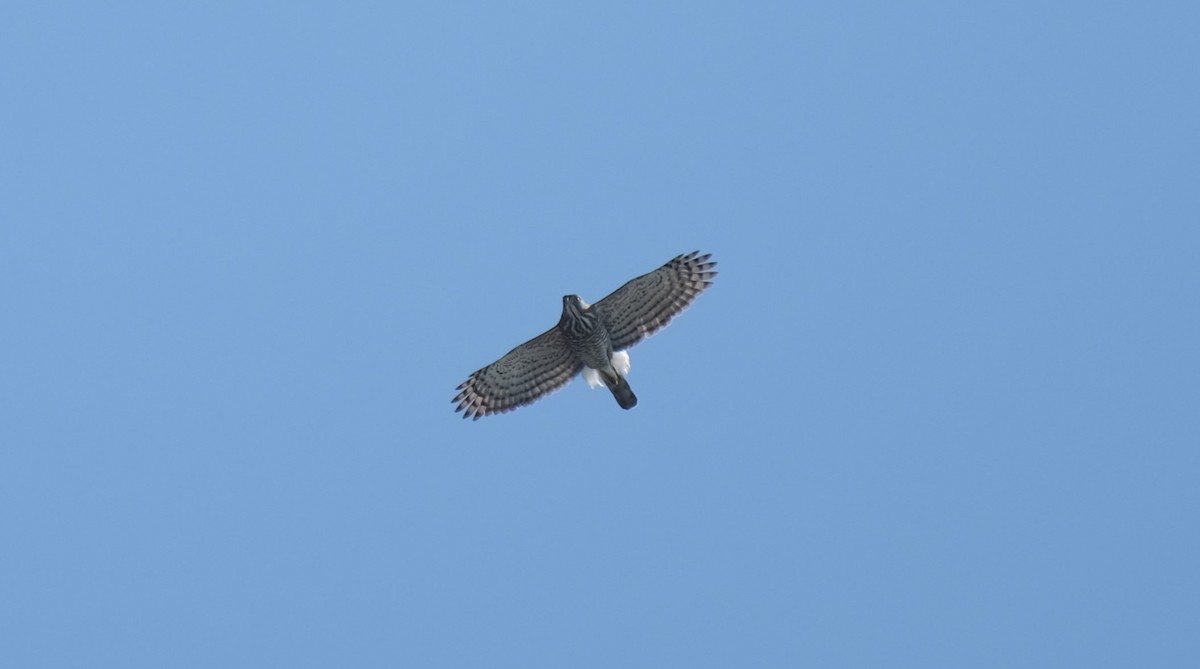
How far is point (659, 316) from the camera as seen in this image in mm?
28469

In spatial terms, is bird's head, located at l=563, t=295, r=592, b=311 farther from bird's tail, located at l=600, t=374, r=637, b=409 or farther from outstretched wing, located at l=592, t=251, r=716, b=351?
bird's tail, located at l=600, t=374, r=637, b=409

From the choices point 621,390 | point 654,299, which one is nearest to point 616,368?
point 621,390

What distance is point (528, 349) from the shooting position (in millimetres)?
28938

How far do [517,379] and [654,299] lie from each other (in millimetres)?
2960

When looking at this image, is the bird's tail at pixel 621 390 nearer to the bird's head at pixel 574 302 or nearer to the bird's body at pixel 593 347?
the bird's body at pixel 593 347

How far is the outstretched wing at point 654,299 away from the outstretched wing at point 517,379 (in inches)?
40.4

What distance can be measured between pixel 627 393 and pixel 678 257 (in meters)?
2.55

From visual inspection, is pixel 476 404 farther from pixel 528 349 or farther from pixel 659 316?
pixel 659 316

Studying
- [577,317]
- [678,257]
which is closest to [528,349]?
[577,317]

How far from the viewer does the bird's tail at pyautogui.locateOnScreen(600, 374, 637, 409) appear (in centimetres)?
2878

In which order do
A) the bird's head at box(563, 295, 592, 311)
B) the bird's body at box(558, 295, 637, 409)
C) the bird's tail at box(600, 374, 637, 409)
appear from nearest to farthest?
the bird's head at box(563, 295, 592, 311) → the bird's body at box(558, 295, 637, 409) → the bird's tail at box(600, 374, 637, 409)

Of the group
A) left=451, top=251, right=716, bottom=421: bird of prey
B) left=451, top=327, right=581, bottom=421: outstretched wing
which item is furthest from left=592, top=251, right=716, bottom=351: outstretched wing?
left=451, top=327, right=581, bottom=421: outstretched wing

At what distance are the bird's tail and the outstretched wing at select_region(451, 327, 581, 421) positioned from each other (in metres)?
0.63

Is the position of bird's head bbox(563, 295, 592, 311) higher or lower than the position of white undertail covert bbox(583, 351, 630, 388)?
higher
